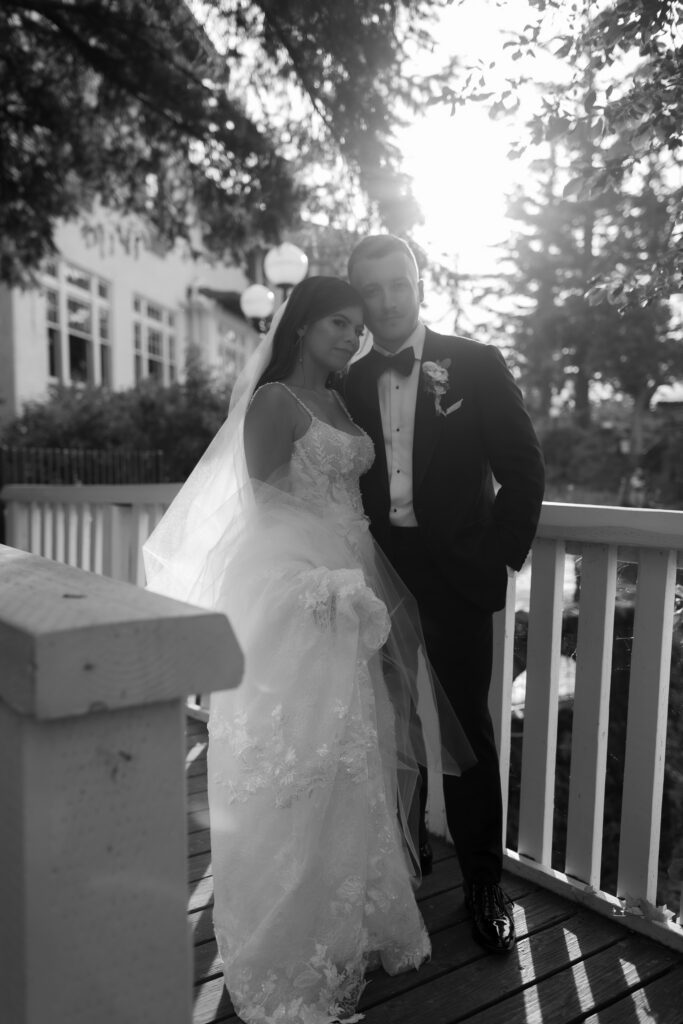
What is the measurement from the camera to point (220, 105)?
7617mm

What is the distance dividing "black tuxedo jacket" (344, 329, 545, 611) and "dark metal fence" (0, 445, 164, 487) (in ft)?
25.7

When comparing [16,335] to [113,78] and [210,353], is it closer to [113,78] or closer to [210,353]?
[113,78]

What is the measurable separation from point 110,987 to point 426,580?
1839 mm

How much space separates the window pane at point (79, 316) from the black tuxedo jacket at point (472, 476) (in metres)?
13.3

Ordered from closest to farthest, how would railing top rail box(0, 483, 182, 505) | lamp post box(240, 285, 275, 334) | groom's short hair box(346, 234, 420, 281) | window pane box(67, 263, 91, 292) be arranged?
groom's short hair box(346, 234, 420, 281) < railing top rail box(0, 483, 182, 505) < lamp post box(240, 285, 275, 334) < window pane box(67, 263, 91, 292)

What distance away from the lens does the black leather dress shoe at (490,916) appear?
2.39 metres

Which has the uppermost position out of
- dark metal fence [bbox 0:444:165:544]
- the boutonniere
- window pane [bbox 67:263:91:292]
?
window pane [bbox 67:263:91:292]

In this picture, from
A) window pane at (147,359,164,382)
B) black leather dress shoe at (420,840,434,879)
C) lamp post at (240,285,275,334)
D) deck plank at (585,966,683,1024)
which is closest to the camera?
deck plank at (585,966,683,1024)

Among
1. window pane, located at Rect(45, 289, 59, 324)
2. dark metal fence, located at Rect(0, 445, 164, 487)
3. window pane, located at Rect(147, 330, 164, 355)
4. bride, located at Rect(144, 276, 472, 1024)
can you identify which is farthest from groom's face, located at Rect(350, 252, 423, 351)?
window pane, located at Rect(147, 330, 164, 355)

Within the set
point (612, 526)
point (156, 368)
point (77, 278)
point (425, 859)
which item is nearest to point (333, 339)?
point (612, 526)

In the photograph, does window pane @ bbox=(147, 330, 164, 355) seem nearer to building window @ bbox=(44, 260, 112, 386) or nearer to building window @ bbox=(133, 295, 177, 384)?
building window @ bbox=(133, 295, 177, 384)

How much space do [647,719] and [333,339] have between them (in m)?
1.44

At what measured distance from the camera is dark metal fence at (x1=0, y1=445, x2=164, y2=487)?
9719 millimetres

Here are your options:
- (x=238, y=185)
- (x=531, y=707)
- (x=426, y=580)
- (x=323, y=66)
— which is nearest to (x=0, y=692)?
(x=426, y=580)
